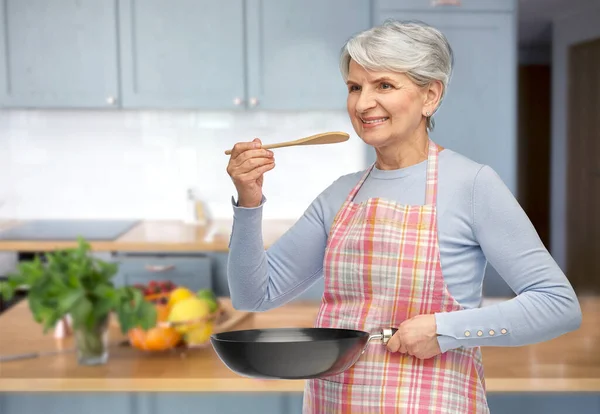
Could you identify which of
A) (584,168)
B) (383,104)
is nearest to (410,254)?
(383,104)

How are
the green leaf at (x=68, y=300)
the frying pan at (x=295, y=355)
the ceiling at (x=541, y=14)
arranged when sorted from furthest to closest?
the ceiling at (x=541, y=14), the green leaf at (x=68, y=300), the frying pan at (x=295, y=355)

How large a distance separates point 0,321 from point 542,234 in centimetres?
689

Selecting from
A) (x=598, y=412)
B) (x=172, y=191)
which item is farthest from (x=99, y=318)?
(x=172, y=191)

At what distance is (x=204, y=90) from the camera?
3.66 metres

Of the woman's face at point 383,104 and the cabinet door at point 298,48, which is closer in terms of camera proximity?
the woman's face at point 383,104

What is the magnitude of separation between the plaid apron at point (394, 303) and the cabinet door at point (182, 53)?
8.10 feet

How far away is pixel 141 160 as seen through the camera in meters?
A: 4.02

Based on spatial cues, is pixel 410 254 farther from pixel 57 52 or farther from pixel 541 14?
pixel 541 14

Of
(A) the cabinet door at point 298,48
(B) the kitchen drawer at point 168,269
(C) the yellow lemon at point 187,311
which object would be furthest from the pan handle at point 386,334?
(A) the cabinet door at point 298,48

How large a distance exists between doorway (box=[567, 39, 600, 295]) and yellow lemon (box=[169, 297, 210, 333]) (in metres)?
4.66

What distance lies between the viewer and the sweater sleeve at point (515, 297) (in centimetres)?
115

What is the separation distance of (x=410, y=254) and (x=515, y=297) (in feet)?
0.55

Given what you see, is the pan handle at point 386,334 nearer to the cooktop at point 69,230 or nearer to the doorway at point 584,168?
the cooktop at point 69,230

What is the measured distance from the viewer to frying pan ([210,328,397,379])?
3.72ft
